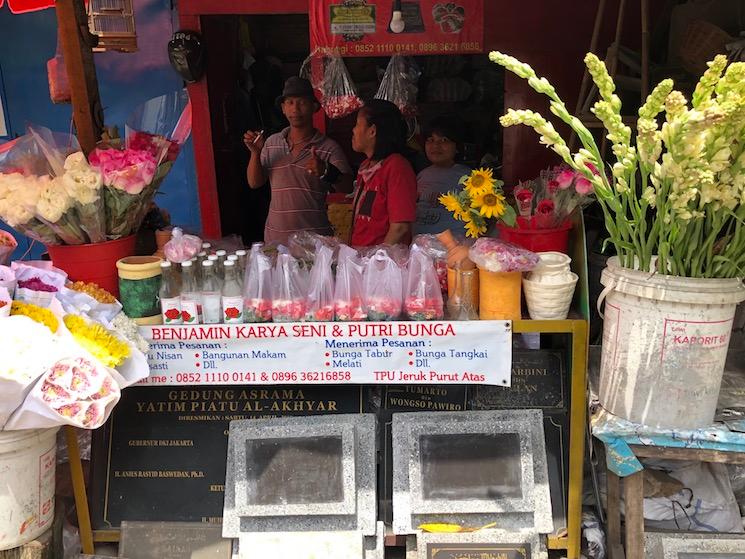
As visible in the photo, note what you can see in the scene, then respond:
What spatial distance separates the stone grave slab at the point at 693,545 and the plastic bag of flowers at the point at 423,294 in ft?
3.60

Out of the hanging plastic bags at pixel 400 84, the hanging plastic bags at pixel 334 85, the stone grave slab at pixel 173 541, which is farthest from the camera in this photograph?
the hanging plastic bags at pixel 400 84

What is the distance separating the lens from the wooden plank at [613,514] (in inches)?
95.3

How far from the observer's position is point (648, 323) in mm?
2062

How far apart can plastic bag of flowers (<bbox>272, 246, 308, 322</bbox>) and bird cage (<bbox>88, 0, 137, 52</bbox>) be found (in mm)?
2099

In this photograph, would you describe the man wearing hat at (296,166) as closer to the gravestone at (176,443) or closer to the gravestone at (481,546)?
the gravestone at (176,443)

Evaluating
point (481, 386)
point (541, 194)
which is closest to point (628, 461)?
point (481, 386)

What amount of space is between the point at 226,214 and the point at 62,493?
3793mm

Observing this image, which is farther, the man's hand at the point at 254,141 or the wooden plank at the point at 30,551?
the man's hand at the point at 254,141

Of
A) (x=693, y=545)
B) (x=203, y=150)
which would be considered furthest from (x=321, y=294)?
(x=203, y=150)

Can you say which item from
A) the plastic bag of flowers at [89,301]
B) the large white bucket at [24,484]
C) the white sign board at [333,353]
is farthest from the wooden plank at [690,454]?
the large white bucket at [24,484]

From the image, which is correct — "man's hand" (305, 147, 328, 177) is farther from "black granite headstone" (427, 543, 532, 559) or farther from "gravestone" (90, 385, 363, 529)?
"black granite headstone" (427, 543, 532, 559)

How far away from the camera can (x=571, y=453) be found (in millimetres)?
2400

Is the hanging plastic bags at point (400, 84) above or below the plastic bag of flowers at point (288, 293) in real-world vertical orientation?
above

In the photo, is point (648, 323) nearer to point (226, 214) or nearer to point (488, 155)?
point (488, 155)
